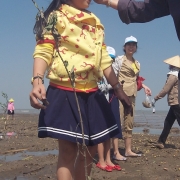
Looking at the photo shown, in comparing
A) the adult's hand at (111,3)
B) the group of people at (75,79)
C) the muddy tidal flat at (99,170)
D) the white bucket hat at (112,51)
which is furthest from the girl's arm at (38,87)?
the white bucket hat at (112,51)

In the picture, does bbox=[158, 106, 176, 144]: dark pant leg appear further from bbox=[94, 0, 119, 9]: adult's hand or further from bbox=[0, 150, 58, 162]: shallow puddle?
bbox=[94, 0, 119, 9]: adult's hand

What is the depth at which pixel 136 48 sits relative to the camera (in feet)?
18.6

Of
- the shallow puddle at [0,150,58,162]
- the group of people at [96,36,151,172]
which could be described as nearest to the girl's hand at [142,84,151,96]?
the group of people at [96,36,151,172]

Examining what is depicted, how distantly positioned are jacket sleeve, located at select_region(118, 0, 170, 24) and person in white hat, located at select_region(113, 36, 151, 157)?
9.06 ft

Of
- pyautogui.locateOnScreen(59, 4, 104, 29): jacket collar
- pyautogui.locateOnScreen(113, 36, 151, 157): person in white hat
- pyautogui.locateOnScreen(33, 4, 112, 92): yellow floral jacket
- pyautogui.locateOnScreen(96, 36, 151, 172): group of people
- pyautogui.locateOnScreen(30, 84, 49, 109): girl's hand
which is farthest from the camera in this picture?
pyautogui.locateOnScreen(113, 36, 151, 157): person in white hat

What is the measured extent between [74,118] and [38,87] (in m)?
0.40

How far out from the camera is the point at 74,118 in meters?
2.61

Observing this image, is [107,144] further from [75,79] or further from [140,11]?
[140,11]

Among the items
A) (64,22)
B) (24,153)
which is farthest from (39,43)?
(24,153)

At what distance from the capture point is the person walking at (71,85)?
2.55 metres

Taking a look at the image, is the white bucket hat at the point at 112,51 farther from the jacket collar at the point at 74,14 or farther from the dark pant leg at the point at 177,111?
the jacket collar at the point at 74,14

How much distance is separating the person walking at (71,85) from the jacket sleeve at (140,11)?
0.33m

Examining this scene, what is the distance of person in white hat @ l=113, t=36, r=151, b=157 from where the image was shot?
17.8 feet

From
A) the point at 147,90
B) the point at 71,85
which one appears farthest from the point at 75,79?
the point at 147,90
